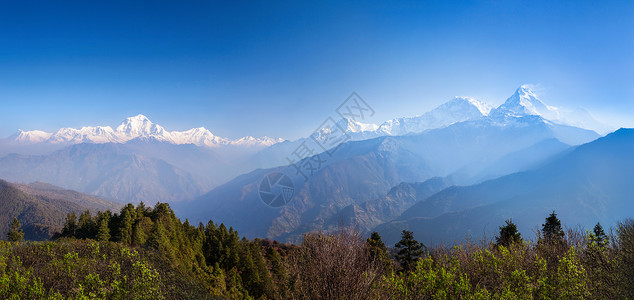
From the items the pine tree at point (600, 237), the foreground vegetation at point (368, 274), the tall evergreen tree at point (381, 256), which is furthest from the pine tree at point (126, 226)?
the pine tree at point (600, 237)

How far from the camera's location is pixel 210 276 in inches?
1409

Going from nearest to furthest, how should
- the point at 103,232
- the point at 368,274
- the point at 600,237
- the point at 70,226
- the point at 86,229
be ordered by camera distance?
the point at 368,274
the point at 600,237
the point at 103,232
the point at 86,229
the point at 70,226

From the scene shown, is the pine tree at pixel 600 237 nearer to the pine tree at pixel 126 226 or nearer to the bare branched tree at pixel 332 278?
the bare branched tree at pixel 332 278

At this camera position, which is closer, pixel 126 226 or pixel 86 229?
pixel 126 226

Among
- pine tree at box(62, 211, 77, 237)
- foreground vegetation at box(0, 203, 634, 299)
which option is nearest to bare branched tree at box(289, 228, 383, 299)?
foreground vegetation at box(0, 203, 634, 299)

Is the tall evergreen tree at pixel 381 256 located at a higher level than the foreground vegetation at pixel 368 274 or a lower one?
Answer: lower

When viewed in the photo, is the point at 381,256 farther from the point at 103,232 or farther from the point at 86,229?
the point at 86,229

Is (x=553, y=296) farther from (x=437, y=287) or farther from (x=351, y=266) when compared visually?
(x=351, y=266)

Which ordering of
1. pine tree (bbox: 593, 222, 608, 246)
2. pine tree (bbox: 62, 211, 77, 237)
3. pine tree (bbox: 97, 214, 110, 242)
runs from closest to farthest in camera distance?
pine tree (bbox: 593, 222, 608, 246) → pine tree (bbox: 97, 214, 110, 242) → pine tree (bbox: 62, 211, 77, 237)

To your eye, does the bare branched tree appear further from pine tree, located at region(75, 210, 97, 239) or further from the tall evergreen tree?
pine tree, located at region(75, 210, 97, 239)

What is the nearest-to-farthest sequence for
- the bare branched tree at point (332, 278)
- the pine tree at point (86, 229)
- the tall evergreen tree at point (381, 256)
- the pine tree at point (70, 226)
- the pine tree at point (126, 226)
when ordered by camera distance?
the bare branched tree at point (332, 278) < the tall evergreen tree at point (381, 256) < the pine tree at point (126, 226) < the pine tree at point (86, 229) < the pine tree at point (70, 226)

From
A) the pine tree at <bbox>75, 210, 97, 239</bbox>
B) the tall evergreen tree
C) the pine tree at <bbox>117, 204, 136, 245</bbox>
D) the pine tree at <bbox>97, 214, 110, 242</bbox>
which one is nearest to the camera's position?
the tall evergreen tree

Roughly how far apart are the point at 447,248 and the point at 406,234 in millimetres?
28120

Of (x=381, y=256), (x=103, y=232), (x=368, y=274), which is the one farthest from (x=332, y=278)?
(x=103, y=232)
